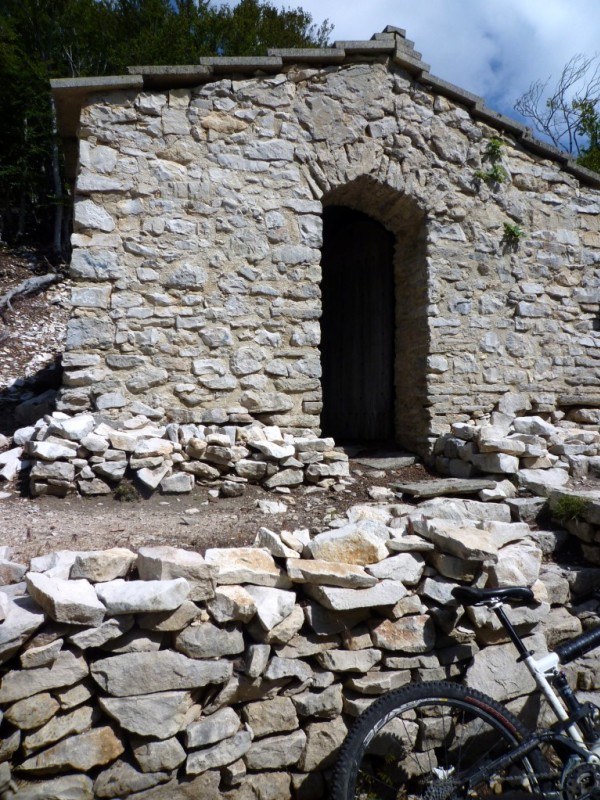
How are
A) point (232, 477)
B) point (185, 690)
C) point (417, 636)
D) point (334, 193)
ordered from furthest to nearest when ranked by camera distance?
point (334, 193) < point (232, 477) < point (417, 636) < point (185, 690)

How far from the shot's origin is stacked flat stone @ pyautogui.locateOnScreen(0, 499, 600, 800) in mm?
2148

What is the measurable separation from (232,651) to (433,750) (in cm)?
111

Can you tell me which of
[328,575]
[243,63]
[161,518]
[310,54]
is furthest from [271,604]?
[310,54]

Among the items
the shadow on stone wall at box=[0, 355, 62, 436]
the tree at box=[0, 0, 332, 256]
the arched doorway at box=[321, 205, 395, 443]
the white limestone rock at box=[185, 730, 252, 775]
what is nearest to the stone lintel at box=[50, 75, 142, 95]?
the shadow on stone wall at box=[0, 355, 62, 436]

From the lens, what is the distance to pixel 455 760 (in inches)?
101

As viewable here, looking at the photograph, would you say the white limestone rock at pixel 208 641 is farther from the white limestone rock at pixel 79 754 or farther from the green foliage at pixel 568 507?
the green foliage at pixel 568 507

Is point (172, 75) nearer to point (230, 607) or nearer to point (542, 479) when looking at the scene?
point (230, 607)

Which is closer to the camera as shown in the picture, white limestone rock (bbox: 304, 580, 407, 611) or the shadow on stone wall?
white limestone rock (bbox: 304, 580, 407, 611)

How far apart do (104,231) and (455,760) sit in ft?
15.5

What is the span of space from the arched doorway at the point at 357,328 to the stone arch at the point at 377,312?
1cm

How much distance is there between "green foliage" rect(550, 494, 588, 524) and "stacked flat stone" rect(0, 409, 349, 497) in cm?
174

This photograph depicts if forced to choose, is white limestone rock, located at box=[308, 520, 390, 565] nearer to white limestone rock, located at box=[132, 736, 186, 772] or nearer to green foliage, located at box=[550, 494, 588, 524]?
white limestone rock, located at box=[132, 736, 186, 772]

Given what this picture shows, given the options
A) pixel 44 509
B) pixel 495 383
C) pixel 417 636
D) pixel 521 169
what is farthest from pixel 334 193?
pixel 417 636

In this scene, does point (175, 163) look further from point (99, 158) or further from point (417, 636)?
point (417, 636)
